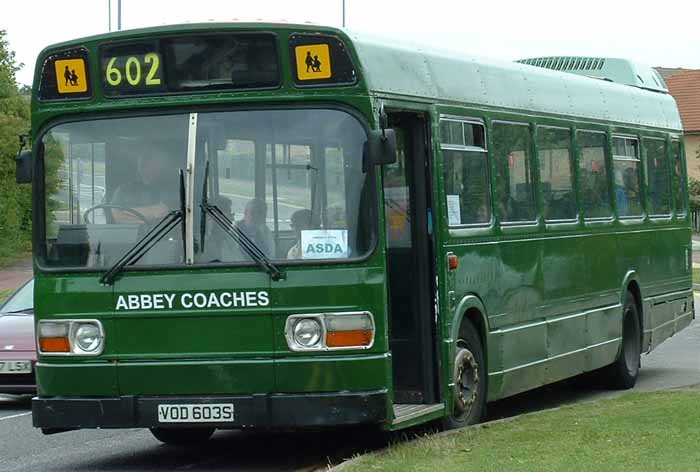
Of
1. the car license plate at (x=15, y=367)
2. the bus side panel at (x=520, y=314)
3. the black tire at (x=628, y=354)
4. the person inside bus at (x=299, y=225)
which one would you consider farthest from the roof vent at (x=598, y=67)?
the person inside bus at (x=299, y=225)

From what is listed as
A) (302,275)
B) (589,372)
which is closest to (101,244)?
(302,275)

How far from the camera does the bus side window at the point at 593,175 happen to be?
16109mm

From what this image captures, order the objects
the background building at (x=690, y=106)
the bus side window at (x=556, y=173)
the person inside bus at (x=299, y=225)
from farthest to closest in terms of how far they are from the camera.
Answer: the background building at (x=690, y=106)
the bus side window at (x=556, y=173)
the person inside bus at (x=299, y=225)

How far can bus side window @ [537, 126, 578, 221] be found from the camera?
14914mm

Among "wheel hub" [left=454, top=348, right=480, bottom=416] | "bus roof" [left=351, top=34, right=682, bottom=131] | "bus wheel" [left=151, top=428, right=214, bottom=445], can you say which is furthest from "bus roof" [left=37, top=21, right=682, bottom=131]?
"bus wheel" [left=151, top=428, right=214, bottom=445]

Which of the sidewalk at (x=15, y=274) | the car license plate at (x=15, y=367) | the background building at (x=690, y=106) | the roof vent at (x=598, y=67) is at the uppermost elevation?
the background building at (x=690, y=106)

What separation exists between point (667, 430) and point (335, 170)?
312 centimetres

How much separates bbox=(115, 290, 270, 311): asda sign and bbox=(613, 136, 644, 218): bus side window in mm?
7384

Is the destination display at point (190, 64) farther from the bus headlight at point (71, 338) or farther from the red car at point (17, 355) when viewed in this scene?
the red car at point (17, 355)

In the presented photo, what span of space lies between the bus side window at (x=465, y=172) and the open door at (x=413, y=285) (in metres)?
0.39

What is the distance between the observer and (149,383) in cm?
1095

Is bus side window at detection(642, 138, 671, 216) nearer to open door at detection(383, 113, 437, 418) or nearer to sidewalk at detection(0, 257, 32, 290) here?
open door at detection(383, 113, 437, 418)

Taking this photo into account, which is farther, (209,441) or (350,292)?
(209,441)

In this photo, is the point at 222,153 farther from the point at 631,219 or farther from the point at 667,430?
the point at 631,219
